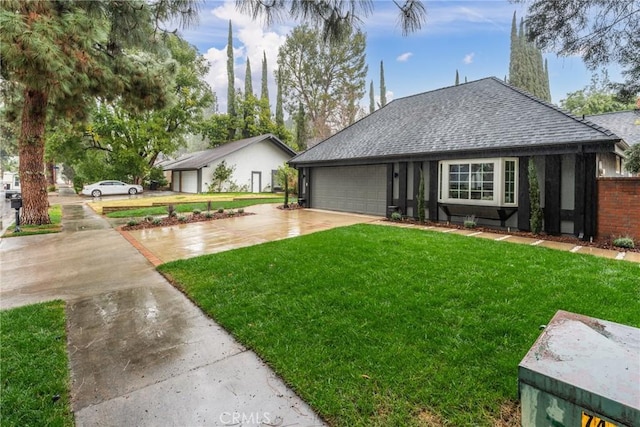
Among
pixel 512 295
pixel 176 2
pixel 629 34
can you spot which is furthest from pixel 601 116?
pixel 176 2

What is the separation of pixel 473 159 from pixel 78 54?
10.0 metres

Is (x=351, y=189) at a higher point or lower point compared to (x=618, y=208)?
higher

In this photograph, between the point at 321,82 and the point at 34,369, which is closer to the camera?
the point at 34,369

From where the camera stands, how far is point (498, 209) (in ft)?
28.0

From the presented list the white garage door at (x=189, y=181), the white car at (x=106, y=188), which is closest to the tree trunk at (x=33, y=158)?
the white car at (x=106, y=188)

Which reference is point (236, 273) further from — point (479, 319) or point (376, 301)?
point (479, 319)

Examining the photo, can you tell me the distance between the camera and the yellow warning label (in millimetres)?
1141

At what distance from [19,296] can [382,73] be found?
39.8m

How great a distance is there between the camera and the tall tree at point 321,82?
3238cm

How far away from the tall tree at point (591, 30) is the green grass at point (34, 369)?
26.8 feet

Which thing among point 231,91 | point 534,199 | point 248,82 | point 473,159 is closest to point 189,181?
point 231,91

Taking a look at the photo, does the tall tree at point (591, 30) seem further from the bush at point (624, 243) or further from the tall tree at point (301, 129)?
the tall tree at point (301, 129)

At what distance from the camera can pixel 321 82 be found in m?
33.2

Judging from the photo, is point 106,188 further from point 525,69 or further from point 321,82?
point 525,69
